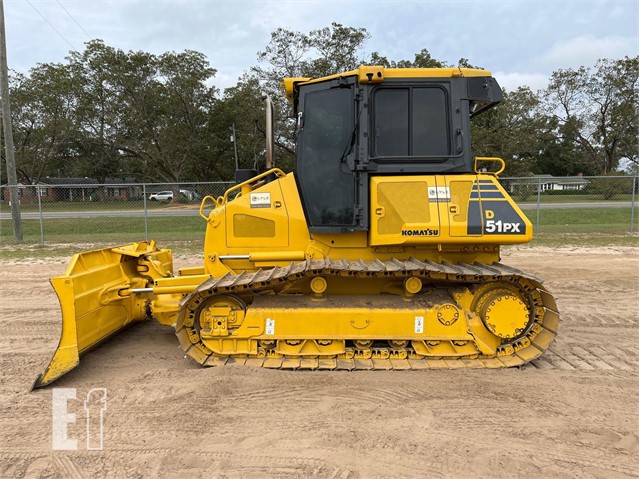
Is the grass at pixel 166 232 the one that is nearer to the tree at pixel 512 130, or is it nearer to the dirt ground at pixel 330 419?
the dirt ground at pixel 330 419

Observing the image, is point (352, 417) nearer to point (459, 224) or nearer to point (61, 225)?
point (459, 224)

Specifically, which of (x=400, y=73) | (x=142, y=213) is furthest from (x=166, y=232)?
(x=400, y=73)

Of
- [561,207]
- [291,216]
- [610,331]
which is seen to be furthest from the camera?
[561,207]

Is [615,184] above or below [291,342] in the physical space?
above

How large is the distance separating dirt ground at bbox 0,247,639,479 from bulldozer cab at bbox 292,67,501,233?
1712 millimetres

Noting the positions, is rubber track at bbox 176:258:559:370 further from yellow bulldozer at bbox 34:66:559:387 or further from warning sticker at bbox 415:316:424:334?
warning sticker at bbox 415:316:424:334

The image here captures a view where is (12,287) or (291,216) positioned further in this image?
(12,287)

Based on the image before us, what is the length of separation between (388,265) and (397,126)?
1.38 metres

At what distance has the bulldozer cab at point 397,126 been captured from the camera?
4266mm

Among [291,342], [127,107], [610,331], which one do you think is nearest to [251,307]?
[291,342]

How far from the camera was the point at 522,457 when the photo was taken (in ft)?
9.66

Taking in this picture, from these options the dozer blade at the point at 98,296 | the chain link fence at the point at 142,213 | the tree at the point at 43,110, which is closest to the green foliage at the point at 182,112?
the tree at the point at 43,110

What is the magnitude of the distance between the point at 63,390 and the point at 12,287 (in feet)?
18.1

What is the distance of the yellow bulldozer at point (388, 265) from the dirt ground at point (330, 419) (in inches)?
10.9
